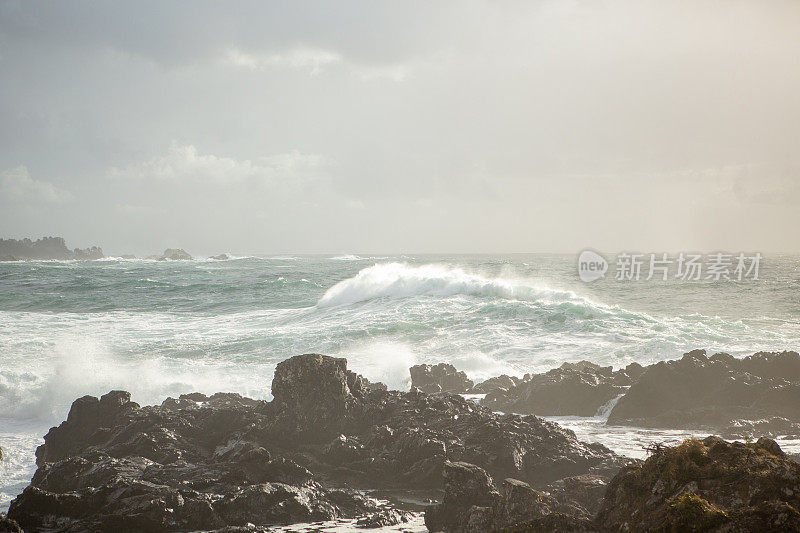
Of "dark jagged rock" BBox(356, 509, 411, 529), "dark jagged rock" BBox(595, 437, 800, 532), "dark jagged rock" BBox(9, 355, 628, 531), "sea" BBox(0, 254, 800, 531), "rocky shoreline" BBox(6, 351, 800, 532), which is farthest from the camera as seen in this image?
"sea" BBox(0, 254, 800, 531)

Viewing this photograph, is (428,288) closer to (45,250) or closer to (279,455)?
(279,455)

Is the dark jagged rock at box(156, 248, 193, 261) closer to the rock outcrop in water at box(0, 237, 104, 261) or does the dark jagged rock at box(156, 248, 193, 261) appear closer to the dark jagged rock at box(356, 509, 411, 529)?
the rock outcrop in water at box(0, 237, 104, 261)

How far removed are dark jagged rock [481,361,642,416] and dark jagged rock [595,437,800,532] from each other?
1100 cm

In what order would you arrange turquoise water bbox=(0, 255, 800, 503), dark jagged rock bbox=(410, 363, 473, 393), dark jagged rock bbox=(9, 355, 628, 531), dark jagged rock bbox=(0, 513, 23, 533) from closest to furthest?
dark jagged rock bbox=(0, 513, 23, 533)
dark jagged rock bbox=(9, 355, 628, 531)
dark jagged rock bbox=(410, 363, 473, 393)
turquoise water bbox=(0, 255, 800, 503)

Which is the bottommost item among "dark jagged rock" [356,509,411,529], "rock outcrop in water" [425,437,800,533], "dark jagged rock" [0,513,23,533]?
"dark jagged rock" [356,509,411,529]

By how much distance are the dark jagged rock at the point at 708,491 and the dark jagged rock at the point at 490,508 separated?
2.03 feet

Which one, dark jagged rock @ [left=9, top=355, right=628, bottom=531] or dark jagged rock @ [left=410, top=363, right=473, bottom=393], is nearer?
dark jagged rock @ [left=9, top=355, right=628, bottom=531]

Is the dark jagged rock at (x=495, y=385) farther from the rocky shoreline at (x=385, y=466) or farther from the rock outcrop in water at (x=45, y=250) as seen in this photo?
the rock outcrop in water at (x=45, y=250)

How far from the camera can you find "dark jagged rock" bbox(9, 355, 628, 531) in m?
9.48

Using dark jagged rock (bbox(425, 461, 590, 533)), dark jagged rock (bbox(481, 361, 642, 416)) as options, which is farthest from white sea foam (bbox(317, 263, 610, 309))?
dark jagged rock (bbox(425, 461, 590, 533))

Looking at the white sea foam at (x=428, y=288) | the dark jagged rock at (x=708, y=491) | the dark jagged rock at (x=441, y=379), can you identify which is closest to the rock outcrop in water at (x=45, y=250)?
the white sea foam at (x=428, y=288)

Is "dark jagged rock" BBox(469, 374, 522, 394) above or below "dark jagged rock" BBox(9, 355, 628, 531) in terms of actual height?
below

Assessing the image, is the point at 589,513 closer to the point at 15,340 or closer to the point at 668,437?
the point at 668,437

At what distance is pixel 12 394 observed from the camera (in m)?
20.1
